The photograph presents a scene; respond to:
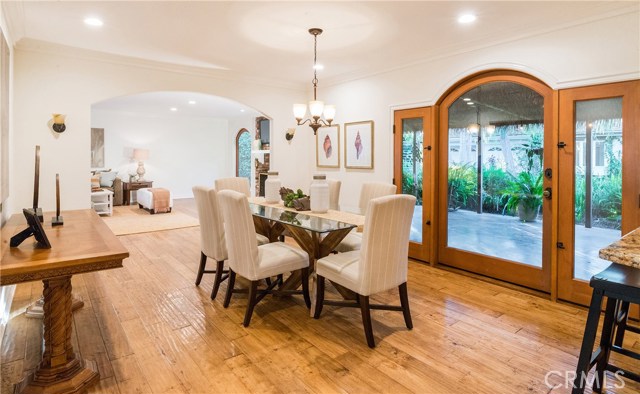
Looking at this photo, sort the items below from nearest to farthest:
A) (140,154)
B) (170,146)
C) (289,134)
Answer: (289,134)
(140,154)
(170,146)

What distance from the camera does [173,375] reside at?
2.13 metres

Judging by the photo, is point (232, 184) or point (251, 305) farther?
point (232, 184)

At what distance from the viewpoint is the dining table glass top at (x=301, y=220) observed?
8.79ft

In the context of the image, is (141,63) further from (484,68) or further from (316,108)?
(484,68)

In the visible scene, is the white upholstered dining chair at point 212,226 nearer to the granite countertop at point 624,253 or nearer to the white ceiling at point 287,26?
the white ceiling at point 287,26

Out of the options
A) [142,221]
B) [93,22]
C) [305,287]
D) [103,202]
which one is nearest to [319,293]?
[305,287]

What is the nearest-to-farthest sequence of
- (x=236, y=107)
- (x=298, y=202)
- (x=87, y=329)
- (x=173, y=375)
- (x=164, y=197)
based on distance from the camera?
(x=173, y=375), (x=87, y=329), (x=298, y=202), (x=164, y=197), (x=236, y=107)

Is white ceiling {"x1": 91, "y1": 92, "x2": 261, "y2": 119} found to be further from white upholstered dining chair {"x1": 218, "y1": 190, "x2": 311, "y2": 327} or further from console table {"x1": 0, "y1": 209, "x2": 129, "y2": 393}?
console table {"x1": 0, "y1": 209, "x2": 129, "y2": 393}

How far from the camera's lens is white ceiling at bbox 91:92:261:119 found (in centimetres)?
757

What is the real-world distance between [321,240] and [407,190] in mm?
2012

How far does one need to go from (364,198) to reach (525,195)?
5.33ft

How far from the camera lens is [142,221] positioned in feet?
23.7

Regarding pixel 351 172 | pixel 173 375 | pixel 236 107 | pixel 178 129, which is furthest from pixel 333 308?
pixel 178 129

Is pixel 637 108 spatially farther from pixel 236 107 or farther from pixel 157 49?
pixel 236 107
